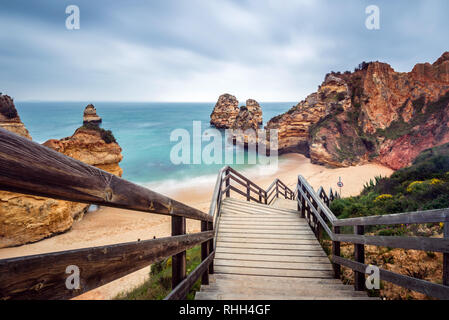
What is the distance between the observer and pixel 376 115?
27703 mm

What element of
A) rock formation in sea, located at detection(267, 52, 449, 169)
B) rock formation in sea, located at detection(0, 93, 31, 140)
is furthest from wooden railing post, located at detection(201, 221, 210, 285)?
rock formation in sea, located at detection(267, 52, 449, 169)

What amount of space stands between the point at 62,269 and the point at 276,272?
11.6ft

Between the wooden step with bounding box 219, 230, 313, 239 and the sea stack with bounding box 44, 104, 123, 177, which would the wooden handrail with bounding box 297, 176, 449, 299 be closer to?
the wooden step with bounding box 219, 230, 313, 239

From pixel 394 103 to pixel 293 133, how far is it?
42.4ft

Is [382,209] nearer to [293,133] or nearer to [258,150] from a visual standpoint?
[293,133]

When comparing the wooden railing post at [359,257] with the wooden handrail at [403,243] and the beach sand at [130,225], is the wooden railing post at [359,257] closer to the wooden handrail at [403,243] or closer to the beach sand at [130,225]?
the wooden handrail at [403,243]

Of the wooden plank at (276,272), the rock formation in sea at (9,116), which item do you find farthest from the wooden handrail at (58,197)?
the rock formation in sea at (9,116)

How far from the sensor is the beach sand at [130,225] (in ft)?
26.5

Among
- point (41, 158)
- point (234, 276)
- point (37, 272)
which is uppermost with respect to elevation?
point (41, 158)

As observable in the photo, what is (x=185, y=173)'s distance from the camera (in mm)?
32438

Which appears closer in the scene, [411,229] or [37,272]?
[37,272]

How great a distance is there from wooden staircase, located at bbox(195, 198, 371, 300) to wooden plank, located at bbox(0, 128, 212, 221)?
7.62ft
